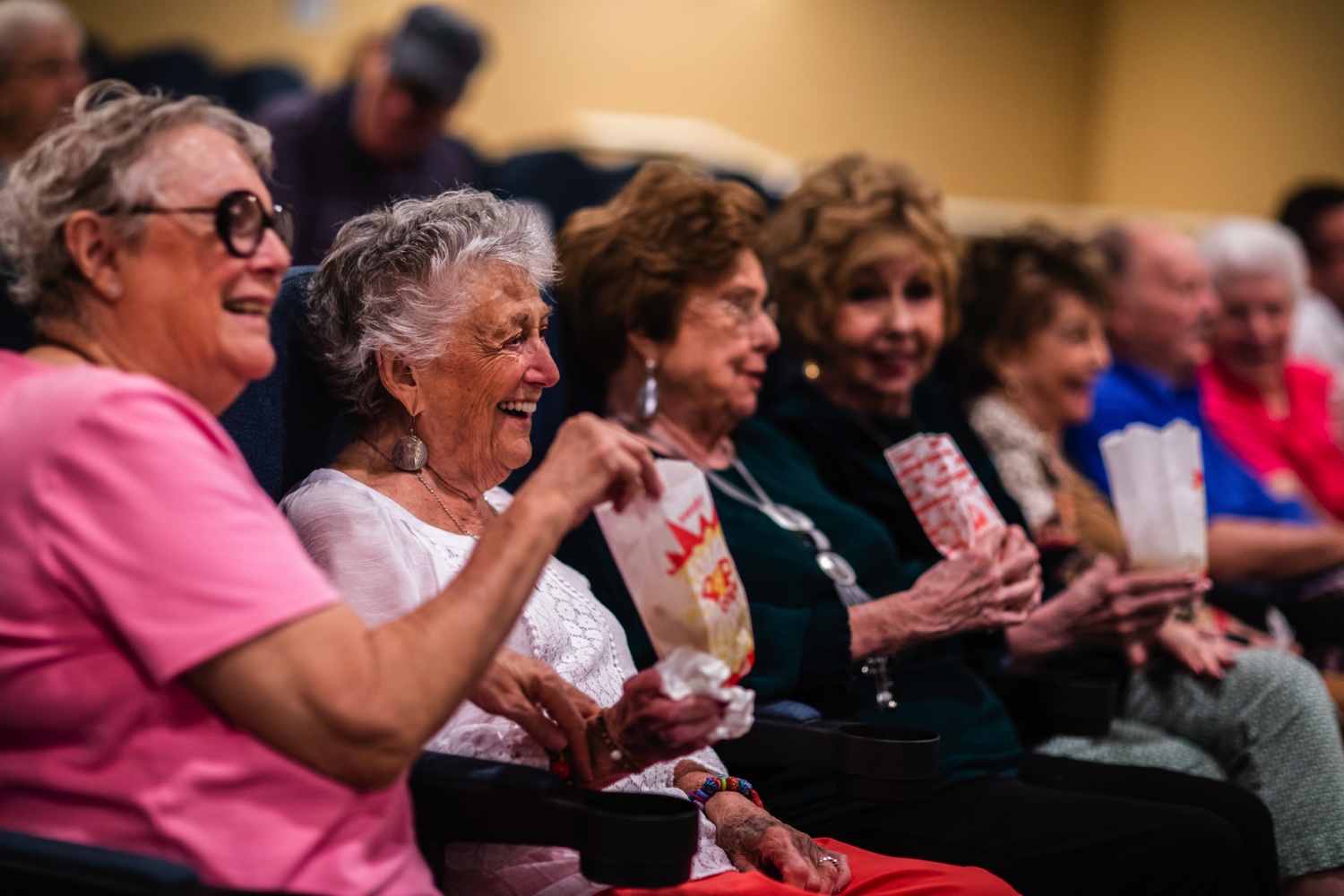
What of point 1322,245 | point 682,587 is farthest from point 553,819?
point 1322,245

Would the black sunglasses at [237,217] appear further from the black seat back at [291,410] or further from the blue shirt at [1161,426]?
the blue shirt at [1161,426]

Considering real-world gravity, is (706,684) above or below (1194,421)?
above

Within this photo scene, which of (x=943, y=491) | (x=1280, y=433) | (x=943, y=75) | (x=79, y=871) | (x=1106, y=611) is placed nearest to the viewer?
(x=79, y=871)

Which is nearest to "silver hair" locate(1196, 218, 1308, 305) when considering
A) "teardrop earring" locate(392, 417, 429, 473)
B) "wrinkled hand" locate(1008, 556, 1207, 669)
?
"wrinkled hand" locate(1008, 556, 1207, 669)

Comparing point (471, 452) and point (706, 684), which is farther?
point (471, 452)

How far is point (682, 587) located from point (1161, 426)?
2.32m

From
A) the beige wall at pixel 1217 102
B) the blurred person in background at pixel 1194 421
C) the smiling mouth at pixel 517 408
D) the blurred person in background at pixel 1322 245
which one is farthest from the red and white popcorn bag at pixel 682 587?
the beige wall at pixel 1217 102

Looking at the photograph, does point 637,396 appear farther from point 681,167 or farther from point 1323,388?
point 1323,388

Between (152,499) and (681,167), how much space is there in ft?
4.59

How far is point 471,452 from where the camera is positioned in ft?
5.01

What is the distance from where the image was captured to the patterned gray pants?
208 centimetres

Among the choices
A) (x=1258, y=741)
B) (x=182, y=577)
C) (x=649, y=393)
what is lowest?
(x=1258, y=741)

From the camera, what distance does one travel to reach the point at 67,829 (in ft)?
3.37

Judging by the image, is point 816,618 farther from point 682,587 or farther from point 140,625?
point 140,625
